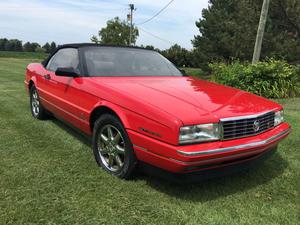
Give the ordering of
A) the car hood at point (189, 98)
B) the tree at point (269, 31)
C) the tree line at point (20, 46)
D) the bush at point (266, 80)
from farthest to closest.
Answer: the tree line at point (20, 46) < the tree at point (269, 31) < the bush at point (266, 80) < the car hood at point (189, 98)

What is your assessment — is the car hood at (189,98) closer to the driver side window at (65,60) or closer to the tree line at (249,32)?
the driver side window at (65,60)

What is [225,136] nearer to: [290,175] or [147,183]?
[147,183]

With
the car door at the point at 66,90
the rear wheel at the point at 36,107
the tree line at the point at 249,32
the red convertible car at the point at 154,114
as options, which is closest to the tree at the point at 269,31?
the tree line at the point at 249,32

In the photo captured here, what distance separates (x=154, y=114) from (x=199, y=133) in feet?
1.39

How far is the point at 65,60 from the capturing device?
5066 millimetres

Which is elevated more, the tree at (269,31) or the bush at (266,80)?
the tree at (269,31)

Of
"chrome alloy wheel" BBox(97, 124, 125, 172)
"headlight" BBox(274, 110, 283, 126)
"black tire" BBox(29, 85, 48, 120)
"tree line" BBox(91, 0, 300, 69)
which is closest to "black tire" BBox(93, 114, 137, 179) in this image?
"chrome alloy wheel" BBox(97, 124, 125, 172)

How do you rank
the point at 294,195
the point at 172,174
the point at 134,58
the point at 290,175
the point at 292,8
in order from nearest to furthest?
the point at 172,174 < the point at 294,195 < the point at 290,175 < the point at 134,58 < the point at 292,8

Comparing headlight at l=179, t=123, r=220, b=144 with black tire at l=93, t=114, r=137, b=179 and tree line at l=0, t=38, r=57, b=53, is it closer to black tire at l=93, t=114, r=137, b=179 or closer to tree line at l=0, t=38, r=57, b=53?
black tire at l=93, t=114, r=137, b=179

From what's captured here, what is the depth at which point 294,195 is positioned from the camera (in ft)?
11.0

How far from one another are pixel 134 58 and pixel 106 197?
2.20 metres

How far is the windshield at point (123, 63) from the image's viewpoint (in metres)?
4.34

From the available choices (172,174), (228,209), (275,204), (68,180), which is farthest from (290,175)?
(68,180)

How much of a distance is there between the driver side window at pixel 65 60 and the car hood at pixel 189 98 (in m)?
0.81
